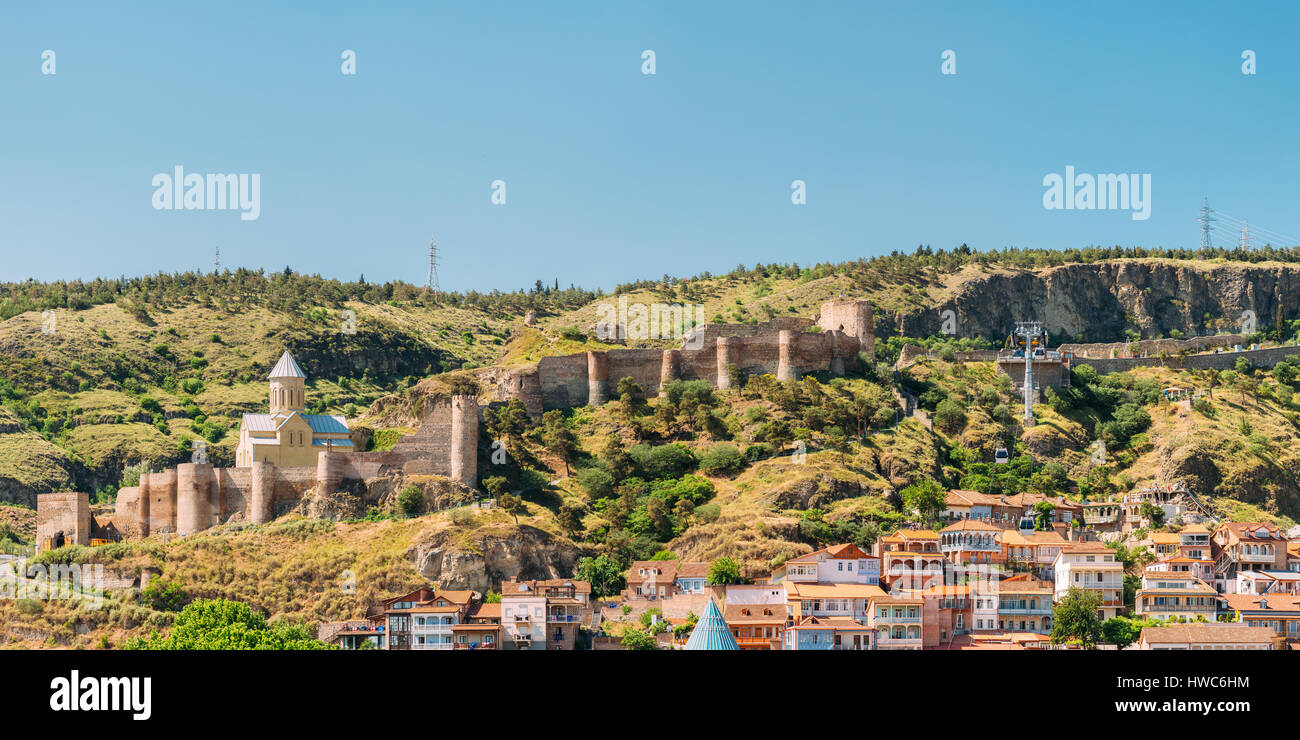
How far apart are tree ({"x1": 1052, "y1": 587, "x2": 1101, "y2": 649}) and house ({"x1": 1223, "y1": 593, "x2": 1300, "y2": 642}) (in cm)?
494

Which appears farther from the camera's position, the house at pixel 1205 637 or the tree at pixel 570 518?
the tree at pixel 570 518

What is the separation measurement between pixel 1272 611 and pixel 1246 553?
16.6ft

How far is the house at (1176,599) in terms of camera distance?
166 feet

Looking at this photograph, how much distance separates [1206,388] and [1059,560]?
86.0 ft

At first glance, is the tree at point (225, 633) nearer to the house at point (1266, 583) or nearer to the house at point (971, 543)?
the house at point (971, 543)

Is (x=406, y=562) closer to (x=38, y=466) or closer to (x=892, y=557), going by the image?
(x=892, y=557)

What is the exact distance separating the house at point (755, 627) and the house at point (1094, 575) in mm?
10097

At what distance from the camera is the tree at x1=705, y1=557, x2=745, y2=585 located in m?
50.2

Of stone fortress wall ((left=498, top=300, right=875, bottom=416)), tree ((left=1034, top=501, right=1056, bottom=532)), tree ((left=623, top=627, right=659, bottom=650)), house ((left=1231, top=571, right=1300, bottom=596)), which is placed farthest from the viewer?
stone fortress wall ((left=498, top=300, right=875, bottom=416))

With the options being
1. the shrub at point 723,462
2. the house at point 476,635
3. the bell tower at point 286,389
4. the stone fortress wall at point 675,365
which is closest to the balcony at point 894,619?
the house at point 476,635

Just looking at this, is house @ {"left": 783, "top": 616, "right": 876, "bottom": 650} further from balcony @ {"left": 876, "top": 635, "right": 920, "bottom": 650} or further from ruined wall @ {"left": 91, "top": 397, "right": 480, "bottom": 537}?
ruined wall @ {"left": 91, "top": 397, "right": 480, "bottom": 537}

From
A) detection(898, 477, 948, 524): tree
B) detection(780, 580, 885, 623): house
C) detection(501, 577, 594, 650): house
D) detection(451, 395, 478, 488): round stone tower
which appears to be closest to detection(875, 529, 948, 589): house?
detection(780, 580, 885, 623): house
